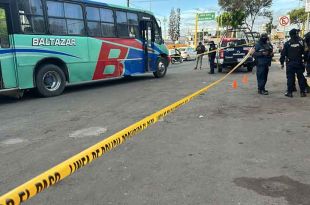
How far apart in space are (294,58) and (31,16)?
7.61 metres

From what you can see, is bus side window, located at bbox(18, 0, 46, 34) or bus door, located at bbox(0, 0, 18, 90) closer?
bus door, located at bbox(0, 0, 18, 90)

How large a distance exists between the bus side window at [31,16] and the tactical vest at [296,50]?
7.24 m

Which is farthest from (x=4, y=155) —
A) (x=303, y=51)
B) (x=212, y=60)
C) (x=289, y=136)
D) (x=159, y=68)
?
(x=212, y=60)

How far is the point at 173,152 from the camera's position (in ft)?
17.4

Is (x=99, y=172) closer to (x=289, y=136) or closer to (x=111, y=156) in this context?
(x=111, y=156)

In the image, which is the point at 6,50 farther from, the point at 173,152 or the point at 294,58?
the point at 294,58

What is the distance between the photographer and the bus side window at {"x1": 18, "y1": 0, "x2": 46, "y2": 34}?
34.5ft

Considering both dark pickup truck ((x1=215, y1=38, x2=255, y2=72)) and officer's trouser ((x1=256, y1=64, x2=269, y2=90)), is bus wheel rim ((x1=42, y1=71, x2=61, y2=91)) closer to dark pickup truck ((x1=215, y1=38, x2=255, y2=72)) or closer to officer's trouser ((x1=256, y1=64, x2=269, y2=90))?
officer's trouser ((x1=256, y1=64, x2=269, y2=90))

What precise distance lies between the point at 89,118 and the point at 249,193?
4666 millimetres

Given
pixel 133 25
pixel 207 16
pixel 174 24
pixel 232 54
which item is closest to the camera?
pixel 133 25

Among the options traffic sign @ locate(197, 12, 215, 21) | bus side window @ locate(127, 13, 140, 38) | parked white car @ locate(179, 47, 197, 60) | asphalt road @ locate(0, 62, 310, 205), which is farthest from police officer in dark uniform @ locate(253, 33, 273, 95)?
traffic sign @ locate(197, 12, 215, 21)

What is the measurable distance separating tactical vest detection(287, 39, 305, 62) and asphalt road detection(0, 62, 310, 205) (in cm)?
124

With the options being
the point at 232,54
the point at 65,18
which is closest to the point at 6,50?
the point at 65,18

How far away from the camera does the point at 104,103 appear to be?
9.83 metres
